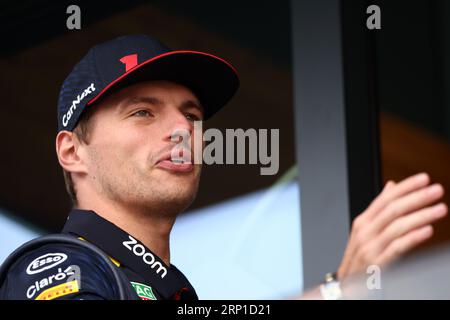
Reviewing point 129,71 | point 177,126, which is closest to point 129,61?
point 129,71

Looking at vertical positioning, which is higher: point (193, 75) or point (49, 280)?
point (193, 75)

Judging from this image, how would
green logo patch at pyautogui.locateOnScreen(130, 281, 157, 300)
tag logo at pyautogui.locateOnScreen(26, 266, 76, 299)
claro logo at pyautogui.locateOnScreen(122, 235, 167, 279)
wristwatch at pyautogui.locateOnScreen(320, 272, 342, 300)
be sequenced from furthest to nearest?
claro logo at pyautogui.locateOnScreen(122, 235, 167, 279), green logo patch at pyautogui.locateOnScreen(130, 281, 157, 300), tag logo at pyautogui.locateOnScreen(26, 266, 76, 299), wristwatch at pyautogui.locateOnScreen(320, 272, 342, 300)

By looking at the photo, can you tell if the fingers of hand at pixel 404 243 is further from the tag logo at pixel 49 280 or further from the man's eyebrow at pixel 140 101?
the man's eyebrow at pixel 140 101

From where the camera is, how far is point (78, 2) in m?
3.53

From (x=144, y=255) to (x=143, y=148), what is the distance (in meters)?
0.23

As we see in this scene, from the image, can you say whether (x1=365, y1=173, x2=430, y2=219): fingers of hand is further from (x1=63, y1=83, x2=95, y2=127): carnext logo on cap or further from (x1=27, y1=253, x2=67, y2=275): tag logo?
Answer: (x1=63, y1=83, x2=95, y2=127): carnext logo on cap

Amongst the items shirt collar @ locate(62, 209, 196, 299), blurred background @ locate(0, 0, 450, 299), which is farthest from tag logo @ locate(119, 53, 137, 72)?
blurred background @ locate(0, 0, 450, 299)

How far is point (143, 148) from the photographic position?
6.85 ft

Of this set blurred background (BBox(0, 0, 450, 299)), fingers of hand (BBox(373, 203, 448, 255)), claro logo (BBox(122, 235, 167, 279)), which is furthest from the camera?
blurred background (BBox(0, 0, 450, 299))

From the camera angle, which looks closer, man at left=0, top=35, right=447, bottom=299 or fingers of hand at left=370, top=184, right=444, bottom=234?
fingers of hand at left=370, top=184, right=444, bottom=234

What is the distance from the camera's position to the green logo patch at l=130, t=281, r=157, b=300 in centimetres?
185

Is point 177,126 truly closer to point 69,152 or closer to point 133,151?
point 133,151
